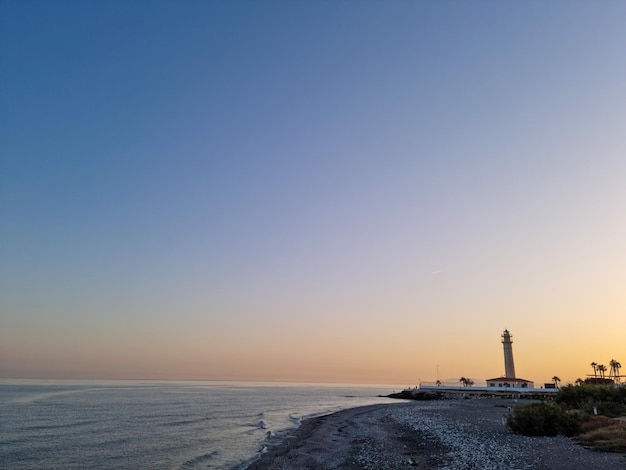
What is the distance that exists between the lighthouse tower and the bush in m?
85.2

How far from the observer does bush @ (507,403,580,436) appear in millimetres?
26031

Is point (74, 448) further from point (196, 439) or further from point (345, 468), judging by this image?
point (345, 468)

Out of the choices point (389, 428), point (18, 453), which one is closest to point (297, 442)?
point (389, 428)

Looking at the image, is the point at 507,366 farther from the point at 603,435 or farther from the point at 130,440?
the point at 130,440

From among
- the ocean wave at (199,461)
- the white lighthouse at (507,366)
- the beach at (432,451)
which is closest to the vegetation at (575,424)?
the beach at (432,451)

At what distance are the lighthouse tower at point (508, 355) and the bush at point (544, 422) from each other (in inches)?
3354

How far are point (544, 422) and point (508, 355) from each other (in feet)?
294

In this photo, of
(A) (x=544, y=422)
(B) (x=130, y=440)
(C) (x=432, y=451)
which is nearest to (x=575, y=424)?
(A) (x=544, y=422)

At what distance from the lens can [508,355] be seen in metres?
107

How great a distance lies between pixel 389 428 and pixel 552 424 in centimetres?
1533

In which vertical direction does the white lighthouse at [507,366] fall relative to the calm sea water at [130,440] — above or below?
above

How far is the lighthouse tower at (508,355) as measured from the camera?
105750mm

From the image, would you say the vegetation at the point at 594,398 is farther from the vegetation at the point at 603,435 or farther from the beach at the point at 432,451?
the beach at the point at 432,451

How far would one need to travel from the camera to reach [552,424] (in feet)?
86.2
